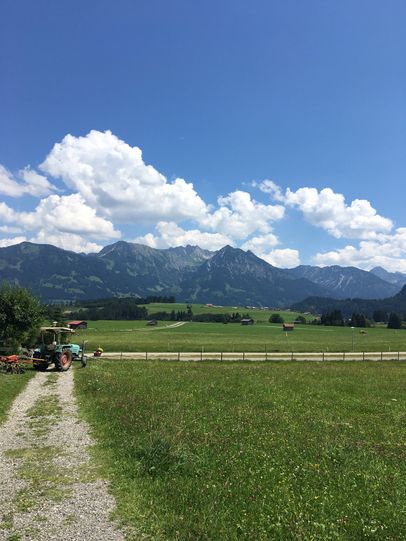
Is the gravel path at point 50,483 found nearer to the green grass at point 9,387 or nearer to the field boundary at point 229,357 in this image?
the green grass at point 9,387

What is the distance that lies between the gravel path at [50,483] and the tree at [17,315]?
32.9m

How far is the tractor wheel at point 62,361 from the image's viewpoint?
3803 centimetres

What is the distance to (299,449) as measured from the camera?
15539mm

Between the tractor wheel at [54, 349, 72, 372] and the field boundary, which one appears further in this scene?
the field boundary

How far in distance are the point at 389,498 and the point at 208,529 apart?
5.45 m

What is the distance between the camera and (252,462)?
13969 millimetres

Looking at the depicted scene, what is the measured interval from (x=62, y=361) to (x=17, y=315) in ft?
54.1

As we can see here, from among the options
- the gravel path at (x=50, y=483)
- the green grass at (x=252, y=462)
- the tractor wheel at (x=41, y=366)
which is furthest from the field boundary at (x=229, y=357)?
the gravel path at (x=50, y=483)

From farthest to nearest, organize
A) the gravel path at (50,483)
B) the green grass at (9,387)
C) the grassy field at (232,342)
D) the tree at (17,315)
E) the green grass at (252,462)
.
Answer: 1. the grassy field at (232,342)
2. the tree at (17,315)
3. the green grass at (9,387)
4. the green grass at (252,462)
5. the gravel path at (50,483)

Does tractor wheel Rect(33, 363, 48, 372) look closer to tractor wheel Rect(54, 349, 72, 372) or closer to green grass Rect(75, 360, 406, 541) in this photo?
tractor wheel Rect(54, 349, 72, 372)

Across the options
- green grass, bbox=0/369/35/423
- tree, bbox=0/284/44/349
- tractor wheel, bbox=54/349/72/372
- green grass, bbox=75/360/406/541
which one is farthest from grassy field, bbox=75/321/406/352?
green grass, bbox=75/360/406/541

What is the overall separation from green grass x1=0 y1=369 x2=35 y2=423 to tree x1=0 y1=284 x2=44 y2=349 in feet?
54.0

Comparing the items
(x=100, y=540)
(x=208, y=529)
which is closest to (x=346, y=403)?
(x=208, y=529)

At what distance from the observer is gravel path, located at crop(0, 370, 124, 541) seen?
939 cm
